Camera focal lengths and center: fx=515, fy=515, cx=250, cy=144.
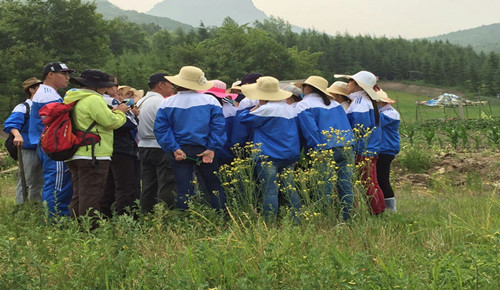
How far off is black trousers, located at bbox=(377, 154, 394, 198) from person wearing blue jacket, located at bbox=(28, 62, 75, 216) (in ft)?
12.1

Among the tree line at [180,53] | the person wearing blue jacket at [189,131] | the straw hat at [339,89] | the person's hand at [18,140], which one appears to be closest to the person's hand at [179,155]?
the person wearing blue jacket at [189,131]

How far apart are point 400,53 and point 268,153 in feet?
348

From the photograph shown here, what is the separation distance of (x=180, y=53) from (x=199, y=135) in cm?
5769

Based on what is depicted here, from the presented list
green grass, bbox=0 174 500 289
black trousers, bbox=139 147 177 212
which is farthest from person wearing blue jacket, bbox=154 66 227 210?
green grass, bbox=0 174 500 289

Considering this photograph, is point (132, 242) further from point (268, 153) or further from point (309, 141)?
point (309, 141)

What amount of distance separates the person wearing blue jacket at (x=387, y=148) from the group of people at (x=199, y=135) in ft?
0.04

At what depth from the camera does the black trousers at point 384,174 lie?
6.14m

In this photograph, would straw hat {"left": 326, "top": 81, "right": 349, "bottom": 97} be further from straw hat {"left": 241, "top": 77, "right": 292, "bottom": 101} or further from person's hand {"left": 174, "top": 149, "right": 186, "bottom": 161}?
person's hand {"left": 174, "top": 149, "right": 186, "bottom": 161}

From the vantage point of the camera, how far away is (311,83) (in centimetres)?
574

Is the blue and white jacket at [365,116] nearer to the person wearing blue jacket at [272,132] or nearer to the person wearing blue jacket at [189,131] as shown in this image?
the person wearing blue jacket at [272,132]

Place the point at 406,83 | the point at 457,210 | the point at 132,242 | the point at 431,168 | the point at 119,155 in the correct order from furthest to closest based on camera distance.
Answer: the point at 406,83 → the point at 431,168 → the point at 119,155 → the point at 457,210 → the point at 132,242

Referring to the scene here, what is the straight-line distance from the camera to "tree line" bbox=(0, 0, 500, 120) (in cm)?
4012

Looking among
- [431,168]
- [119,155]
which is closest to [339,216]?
[119,155]

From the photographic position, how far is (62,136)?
5312mm
